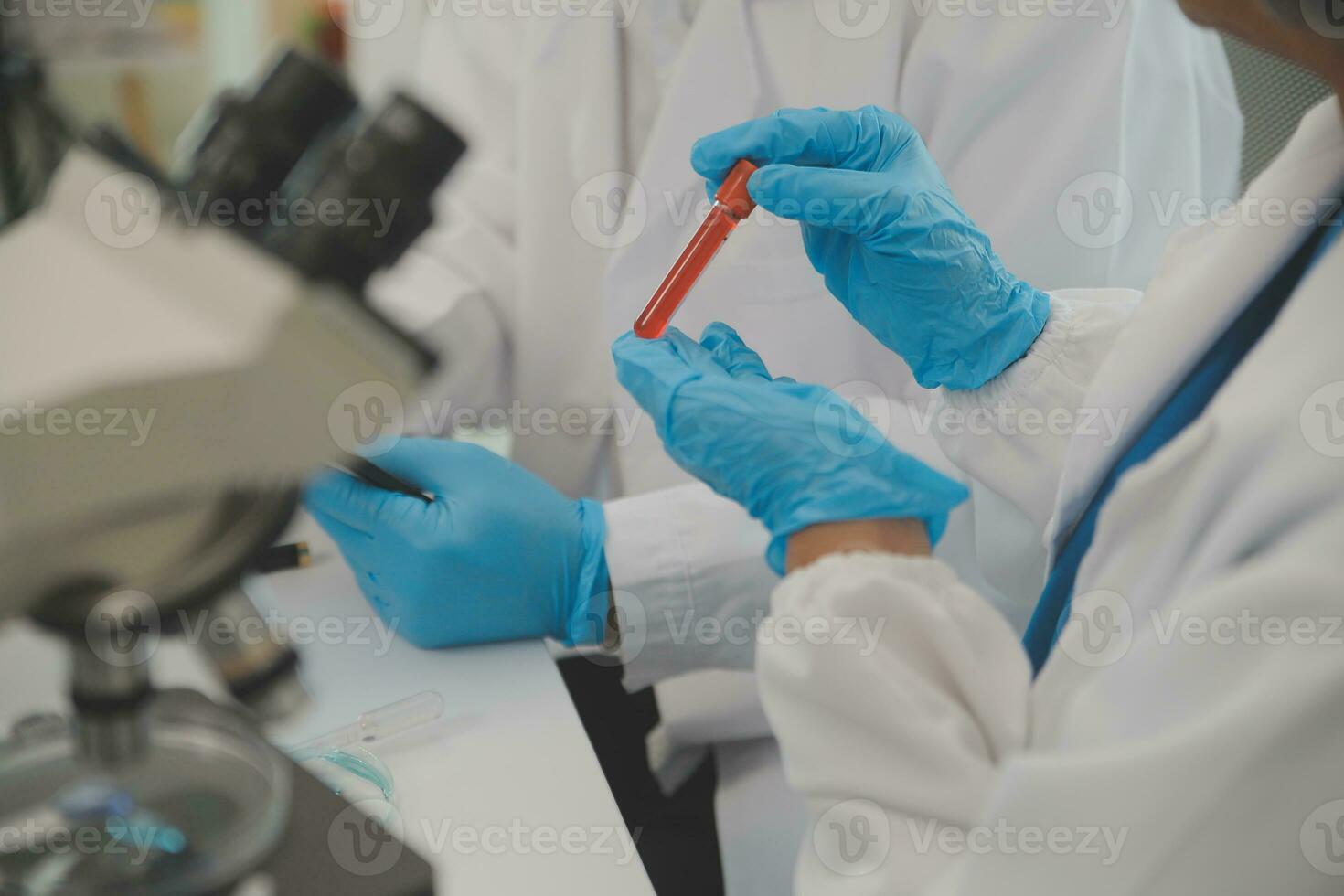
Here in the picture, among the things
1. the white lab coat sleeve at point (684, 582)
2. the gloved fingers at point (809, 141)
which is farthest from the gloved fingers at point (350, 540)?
the gloved fingers at point (809, 141)

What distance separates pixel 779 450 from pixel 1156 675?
314 millimetres

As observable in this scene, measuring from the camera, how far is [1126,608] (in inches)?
24.4

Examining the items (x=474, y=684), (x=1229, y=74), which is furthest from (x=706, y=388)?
(x=1229, y=74)

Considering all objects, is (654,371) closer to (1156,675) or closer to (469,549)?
(469,549)

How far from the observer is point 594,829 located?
2.37 ft

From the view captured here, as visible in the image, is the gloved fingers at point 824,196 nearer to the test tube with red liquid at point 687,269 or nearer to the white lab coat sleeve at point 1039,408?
the test tube with red liquid at point 687,269

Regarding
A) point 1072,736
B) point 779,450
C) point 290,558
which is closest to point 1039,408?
point 779,450

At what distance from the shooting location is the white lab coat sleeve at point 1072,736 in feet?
1.69

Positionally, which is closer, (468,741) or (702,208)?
(468,741)

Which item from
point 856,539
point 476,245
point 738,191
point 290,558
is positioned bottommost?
point 290,558

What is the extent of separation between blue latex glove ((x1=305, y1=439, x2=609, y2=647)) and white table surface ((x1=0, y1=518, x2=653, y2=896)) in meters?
0.03

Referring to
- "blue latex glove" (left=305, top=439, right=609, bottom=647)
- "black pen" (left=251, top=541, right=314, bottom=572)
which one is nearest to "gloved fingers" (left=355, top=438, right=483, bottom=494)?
"blue latex glove" (left=305, top=439, right=609, bottom=647)

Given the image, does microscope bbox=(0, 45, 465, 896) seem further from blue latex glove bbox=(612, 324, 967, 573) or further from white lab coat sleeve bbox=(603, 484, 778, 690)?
white lab coat sleeve bbox=(603, 484, 778, 690)

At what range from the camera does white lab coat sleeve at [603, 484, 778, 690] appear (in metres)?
1.07
